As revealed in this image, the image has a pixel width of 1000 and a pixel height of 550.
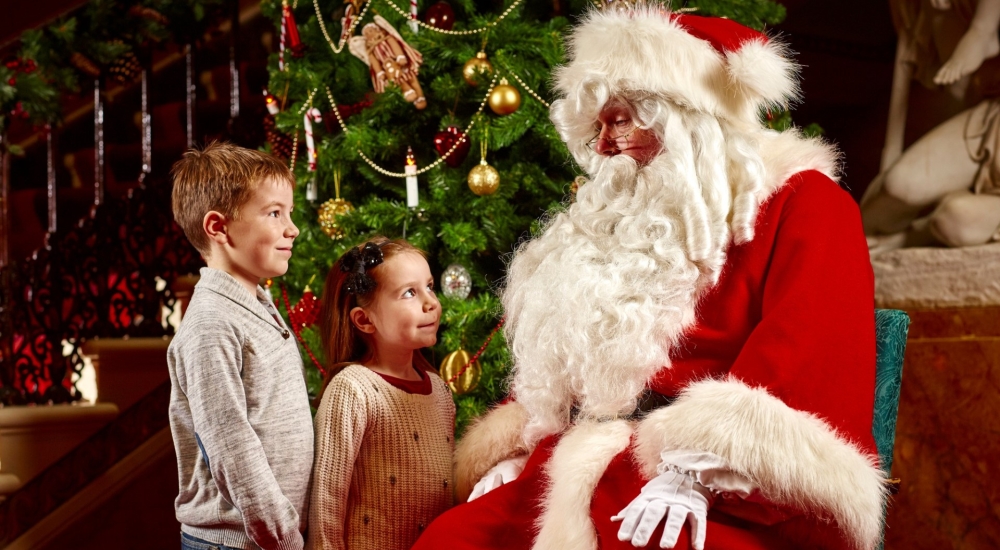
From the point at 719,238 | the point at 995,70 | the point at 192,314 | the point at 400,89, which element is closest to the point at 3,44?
the point at 400,89

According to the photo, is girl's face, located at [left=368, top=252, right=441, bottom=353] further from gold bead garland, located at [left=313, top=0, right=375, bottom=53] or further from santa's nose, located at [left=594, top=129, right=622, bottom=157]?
gold bead garland, located at [left=313, top=0, right=375, bottom=53]

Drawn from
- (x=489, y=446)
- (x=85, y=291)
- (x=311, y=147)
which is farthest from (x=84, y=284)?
(x=489, y=446)

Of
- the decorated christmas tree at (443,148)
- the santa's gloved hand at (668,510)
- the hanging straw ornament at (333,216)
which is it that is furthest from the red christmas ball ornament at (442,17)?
the santa's gloved hand at (668,510)

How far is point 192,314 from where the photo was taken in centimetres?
193

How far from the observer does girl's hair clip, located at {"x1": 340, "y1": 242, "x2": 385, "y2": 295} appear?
213cm

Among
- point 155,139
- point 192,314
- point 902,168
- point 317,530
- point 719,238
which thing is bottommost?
point 317,530

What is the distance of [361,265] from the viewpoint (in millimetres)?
2156

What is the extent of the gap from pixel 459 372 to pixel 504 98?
790 mm

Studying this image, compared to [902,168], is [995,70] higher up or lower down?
higher up

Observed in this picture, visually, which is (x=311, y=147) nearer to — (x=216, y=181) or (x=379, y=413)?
(x=216, y=181)

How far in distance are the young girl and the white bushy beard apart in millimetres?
246

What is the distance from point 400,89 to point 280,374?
1112 millimetres

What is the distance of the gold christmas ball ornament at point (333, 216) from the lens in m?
2.83

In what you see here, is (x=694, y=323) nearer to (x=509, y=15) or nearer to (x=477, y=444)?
(x=477, y=444)
